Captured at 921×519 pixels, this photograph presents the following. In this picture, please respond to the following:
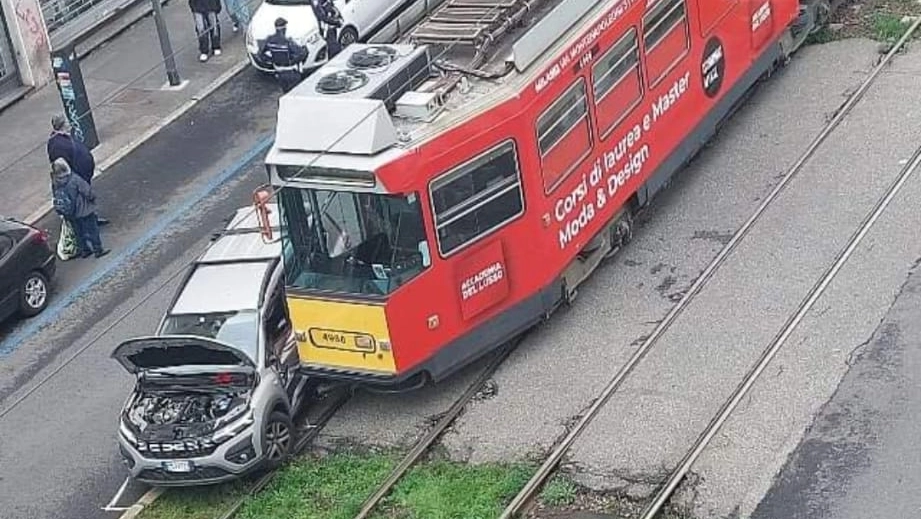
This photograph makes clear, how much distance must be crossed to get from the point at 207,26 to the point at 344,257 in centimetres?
1097

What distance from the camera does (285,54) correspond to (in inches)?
910

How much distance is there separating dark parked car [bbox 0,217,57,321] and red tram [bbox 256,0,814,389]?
3.76 m

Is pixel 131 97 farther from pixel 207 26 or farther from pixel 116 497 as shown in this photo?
pixel 116 497

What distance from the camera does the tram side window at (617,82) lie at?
54.7 ft

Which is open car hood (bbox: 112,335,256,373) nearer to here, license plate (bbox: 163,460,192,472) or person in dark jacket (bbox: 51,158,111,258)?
license plate (bbox: 163,460,192,472)

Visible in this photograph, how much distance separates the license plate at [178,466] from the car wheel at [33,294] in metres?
5.05

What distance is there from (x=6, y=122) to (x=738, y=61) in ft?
37.4

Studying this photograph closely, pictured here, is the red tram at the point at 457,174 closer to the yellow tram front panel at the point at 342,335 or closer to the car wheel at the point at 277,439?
the yellow tram front panel at the point at 342,335

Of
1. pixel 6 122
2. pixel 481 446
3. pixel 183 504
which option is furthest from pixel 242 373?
pixel 6 122

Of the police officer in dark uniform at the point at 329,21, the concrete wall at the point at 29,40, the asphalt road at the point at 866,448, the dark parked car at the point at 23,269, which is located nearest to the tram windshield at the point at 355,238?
the asphalt road at the point at 866,448

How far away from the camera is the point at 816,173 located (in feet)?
61.6

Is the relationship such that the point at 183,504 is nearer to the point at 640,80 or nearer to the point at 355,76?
the point at 355,76

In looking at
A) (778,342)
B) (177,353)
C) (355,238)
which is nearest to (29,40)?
(177,353)

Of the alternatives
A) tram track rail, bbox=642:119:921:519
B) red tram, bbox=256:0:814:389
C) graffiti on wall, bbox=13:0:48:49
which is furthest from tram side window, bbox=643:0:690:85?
graffiti on wall, bbox=13:0:48:49
